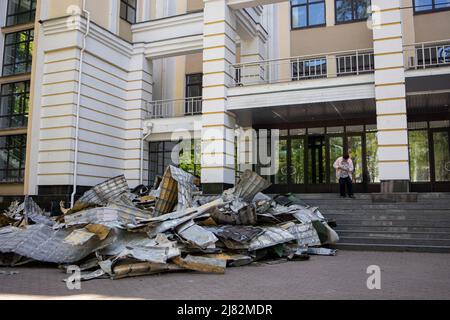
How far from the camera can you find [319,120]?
1838 centimetres

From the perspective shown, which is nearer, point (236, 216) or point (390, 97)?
point (236, 216)

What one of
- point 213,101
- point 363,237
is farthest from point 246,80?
point 363,237

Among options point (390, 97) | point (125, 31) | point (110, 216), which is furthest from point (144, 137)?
point (390, 97)

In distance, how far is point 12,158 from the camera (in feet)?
55.5

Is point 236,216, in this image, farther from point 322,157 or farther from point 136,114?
point 136,114

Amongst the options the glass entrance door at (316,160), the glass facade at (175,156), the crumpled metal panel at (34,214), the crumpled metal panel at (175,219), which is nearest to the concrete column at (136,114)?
the glass facade at (175,156)

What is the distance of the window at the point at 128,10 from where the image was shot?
752 inches

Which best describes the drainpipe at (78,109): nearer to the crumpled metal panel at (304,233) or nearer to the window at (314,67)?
the crumpled metal panel at (304,233)

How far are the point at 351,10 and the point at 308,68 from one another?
10.7 ft

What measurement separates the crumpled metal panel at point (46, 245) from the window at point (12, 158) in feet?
28.1

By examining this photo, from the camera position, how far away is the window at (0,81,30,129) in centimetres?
1709

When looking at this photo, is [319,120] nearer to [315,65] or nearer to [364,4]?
[315,65]

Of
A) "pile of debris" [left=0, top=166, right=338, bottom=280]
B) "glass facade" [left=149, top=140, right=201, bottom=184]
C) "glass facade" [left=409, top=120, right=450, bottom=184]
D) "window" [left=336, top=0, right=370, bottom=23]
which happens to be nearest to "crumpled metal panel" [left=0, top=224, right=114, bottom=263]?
"pile of debris" [left=0, top=166, right=338, bottom=280]

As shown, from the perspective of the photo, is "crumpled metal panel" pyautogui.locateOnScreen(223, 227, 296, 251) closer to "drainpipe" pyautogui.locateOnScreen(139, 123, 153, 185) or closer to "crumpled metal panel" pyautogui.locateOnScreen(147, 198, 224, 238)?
"crumpled metal panel" pyautogui.locateOnScreen(147, 198, 224, 238)
